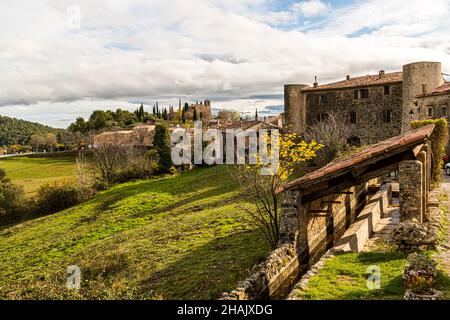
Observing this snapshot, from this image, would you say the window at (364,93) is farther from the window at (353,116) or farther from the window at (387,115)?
the window at (387,115)

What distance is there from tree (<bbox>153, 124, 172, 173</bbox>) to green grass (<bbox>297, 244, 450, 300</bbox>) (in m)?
44.9

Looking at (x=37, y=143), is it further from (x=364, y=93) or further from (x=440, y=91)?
(x=440, y=91)

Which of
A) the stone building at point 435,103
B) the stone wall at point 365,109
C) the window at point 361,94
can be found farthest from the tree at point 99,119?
the stone building at point 435,103

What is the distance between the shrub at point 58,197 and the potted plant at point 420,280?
138 feet

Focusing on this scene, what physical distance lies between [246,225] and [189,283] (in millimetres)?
7273

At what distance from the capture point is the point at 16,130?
16675cm

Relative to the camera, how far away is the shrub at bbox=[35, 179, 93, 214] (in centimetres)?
4400

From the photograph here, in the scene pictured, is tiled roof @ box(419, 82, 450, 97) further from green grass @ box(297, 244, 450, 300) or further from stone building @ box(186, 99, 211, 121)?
stone building @ box(186, 99, 211, 121)

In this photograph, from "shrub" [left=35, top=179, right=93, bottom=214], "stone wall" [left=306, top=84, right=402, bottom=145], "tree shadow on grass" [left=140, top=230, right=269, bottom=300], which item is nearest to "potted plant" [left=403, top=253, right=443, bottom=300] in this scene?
"tree shadow on grass" [left=140, top=230, right=269, bottom=300]

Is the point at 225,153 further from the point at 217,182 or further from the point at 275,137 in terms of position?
the point at 275,137

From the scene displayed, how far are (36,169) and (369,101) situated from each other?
66523 mm

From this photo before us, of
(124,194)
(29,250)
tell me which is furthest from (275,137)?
(124,194)

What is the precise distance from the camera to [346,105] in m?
49.1
